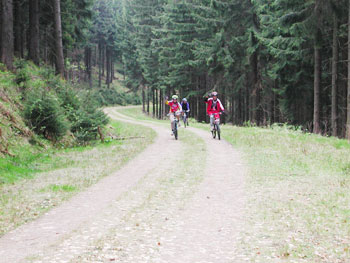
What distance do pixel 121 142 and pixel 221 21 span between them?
16.9 metres

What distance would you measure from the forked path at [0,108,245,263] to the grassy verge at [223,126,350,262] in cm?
38

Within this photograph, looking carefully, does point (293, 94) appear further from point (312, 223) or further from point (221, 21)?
point (312, 223)

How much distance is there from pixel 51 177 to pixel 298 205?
22.2 feet

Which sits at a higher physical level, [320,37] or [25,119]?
[320,37]

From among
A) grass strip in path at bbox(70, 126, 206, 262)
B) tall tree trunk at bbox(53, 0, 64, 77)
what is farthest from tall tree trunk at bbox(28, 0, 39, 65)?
grass strip in path at bbox(70, 126, 206, 262)

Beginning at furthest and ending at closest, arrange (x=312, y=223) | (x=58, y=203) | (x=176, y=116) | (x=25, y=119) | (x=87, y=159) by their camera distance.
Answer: (x=176, y=116)
(x=25, y=119)
(x=87, y=159)
(x=58, y=203)
(x=312, y=223)

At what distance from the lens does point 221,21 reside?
3011 centimetres

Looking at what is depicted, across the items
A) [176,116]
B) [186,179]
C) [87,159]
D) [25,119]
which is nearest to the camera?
[186,179]

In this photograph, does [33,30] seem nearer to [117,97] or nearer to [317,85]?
[317,85]

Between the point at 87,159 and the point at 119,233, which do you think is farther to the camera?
the point at 87,159

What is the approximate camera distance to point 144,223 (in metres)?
6.22

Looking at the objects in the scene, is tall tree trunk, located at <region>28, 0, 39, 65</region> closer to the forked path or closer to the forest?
the forest

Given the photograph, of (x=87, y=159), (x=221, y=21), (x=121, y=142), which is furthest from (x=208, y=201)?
(x=221, y=21)

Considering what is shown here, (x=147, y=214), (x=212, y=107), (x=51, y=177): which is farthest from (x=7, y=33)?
(x=147, y=214)
